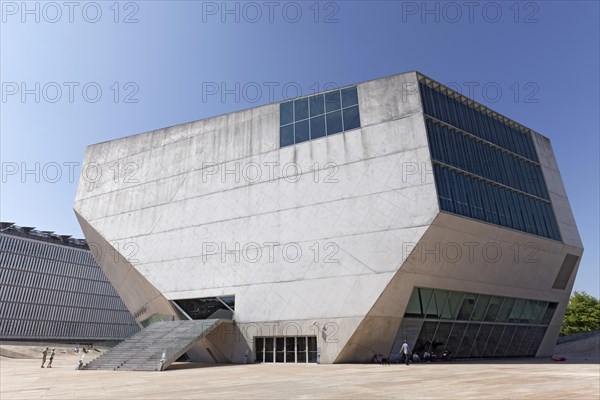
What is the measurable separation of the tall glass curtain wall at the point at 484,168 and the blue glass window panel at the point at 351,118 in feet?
15.4

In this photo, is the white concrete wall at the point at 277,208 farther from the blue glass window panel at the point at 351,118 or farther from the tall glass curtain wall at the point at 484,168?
the tall glass curtain wall at the point at 484,168

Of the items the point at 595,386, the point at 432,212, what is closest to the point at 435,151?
the point at 432,212

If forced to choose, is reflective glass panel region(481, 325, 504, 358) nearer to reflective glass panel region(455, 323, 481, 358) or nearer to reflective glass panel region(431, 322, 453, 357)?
reflective glass panel region(455, 323, 481, 358)

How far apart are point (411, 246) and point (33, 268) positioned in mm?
74592

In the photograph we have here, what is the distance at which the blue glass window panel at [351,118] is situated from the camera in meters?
30.2

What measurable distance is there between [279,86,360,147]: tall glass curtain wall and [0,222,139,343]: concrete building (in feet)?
210

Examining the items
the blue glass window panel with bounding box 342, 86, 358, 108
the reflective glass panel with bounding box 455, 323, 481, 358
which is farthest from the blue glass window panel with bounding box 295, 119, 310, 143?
the reflective glass panel with bounding box 455, 323, 481, 358

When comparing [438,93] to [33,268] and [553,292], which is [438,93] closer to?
[553,292]

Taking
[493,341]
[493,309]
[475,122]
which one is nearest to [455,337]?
[493,309]

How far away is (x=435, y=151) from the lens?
2789 cm

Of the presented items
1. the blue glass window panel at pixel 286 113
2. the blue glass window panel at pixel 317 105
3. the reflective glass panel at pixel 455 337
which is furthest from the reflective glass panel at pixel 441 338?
the blue glass window panel at pixel 286 113

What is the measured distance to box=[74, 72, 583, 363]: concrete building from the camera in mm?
26922

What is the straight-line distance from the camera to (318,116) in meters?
32.0

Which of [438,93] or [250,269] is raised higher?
[438,93]
